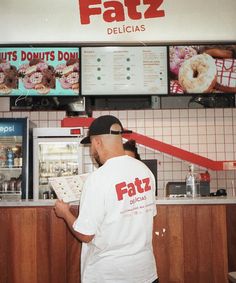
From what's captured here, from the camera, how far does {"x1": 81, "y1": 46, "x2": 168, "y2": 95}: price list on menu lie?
4652mm

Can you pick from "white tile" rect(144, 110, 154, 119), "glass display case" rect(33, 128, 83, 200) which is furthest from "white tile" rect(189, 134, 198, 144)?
"glass display case" rect(33, 128, 83, 200)

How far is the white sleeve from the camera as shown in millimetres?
1581

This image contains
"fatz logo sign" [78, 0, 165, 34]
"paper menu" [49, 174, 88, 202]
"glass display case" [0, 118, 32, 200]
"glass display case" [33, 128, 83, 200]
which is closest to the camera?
"paper menu" [49, 174, 88, 202]

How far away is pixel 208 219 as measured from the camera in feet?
7.55

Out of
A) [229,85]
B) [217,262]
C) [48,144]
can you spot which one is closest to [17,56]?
[48,144]

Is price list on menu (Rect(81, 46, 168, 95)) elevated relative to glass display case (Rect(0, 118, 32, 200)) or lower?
elevated

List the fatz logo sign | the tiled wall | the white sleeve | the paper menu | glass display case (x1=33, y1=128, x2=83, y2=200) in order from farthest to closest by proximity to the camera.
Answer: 1. the tiled wall
2. the fatz logo sign
3. glass display case (x1=33, y1=128, x2=83, y2=200)
4. the paper menu
5. the white sleeve

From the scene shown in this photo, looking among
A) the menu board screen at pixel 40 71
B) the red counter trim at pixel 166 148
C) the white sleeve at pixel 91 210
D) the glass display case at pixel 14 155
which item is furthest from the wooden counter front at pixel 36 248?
the menu board screen at pixel 40 71

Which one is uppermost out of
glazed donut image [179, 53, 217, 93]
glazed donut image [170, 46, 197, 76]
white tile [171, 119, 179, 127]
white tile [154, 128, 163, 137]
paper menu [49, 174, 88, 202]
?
glazed donut image [170, 46, 197, 76]

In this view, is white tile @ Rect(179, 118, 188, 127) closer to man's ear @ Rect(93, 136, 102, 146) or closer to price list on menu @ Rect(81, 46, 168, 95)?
price list on menu @ Rect(81, 46, 168, 95)

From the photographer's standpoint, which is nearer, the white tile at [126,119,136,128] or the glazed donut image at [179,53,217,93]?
the glazed donut image at [179,53,217,93]

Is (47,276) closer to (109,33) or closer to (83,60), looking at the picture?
(83,60)

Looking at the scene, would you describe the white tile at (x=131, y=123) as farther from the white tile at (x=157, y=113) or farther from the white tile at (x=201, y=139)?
the white tile at (x=201, y=139)

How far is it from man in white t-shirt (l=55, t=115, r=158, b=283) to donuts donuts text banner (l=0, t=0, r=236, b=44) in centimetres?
329
